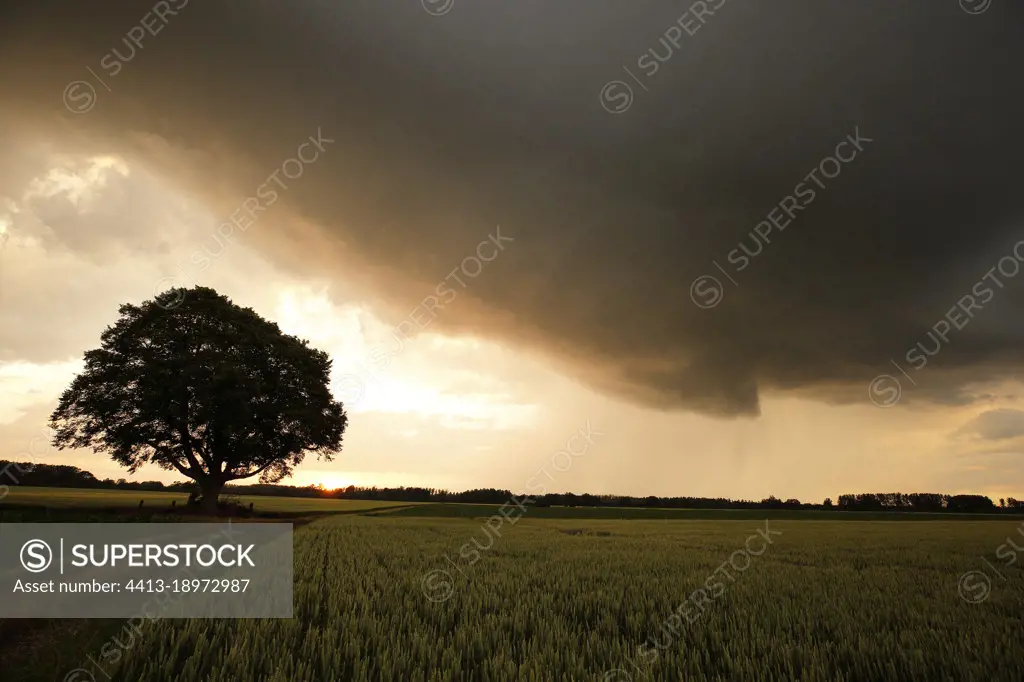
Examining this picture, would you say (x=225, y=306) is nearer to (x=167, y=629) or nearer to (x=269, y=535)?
(x=269, y=535)

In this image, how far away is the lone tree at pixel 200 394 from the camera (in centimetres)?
2956

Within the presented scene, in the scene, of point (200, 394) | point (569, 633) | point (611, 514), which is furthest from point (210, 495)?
point (611, 514)

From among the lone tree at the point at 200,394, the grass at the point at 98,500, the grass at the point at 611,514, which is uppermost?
the lone tree at the point at 200,394

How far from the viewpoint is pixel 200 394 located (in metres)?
29.6

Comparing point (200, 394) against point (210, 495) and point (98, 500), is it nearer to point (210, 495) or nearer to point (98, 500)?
point (210, 495)

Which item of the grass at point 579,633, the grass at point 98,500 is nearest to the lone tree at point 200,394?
the grass at point 98,500

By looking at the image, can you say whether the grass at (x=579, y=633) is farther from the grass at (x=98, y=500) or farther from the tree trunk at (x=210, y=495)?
the grass at (x=98, y=500)

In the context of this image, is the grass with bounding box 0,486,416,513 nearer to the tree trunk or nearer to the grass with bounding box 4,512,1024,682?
the tree trunk

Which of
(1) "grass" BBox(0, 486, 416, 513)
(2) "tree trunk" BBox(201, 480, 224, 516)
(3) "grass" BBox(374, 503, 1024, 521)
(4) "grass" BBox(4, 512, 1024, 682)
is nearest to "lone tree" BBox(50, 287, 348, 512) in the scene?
(2) "tree trunk" BBox(201, 480, 224, 516)

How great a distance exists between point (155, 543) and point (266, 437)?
67.0 ft

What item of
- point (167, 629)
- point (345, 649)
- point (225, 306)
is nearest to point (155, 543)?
point (167, 629)

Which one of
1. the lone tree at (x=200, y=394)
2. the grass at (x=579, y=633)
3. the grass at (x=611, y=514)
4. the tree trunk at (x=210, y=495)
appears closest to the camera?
the grass at (x=579, y=633)

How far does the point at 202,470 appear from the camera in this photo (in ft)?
112

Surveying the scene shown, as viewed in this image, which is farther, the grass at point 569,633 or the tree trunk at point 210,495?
the tree trunk at point 210,495
